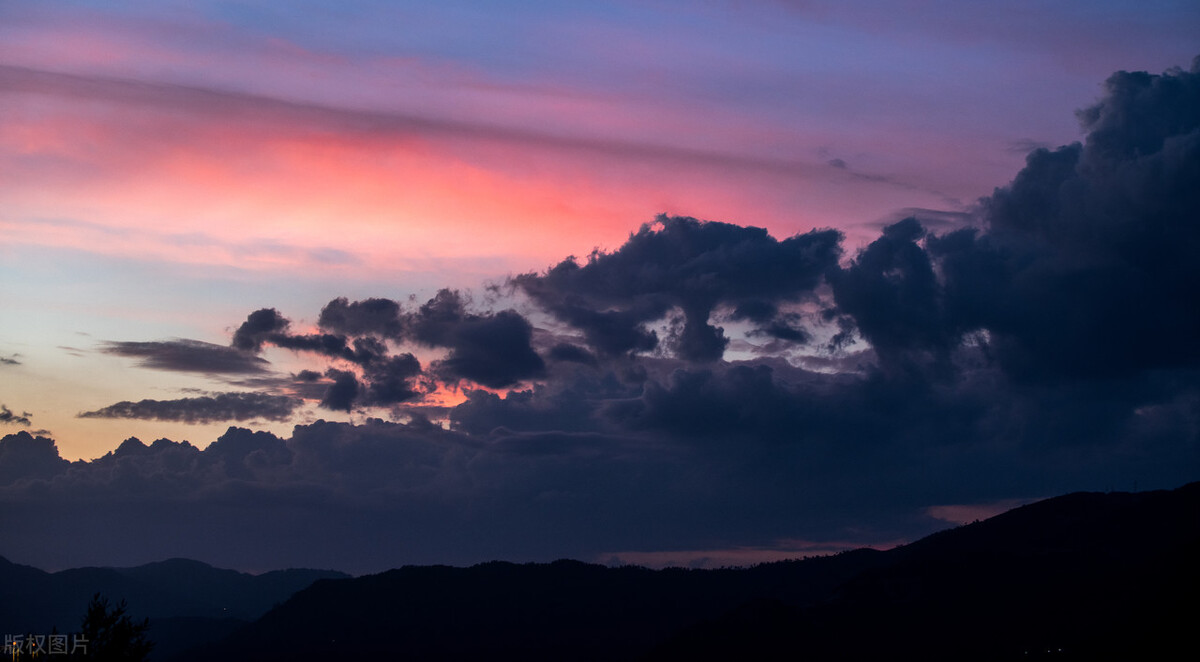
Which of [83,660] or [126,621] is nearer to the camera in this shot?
[83,660]

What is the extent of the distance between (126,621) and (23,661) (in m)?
6.91

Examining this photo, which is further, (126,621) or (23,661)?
(126,621)

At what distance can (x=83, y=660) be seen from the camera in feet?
210

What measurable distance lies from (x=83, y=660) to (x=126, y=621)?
460 cm

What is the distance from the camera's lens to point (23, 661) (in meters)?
62.5

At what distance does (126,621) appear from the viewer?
68375 millimetres

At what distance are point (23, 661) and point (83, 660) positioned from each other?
3267 mm
